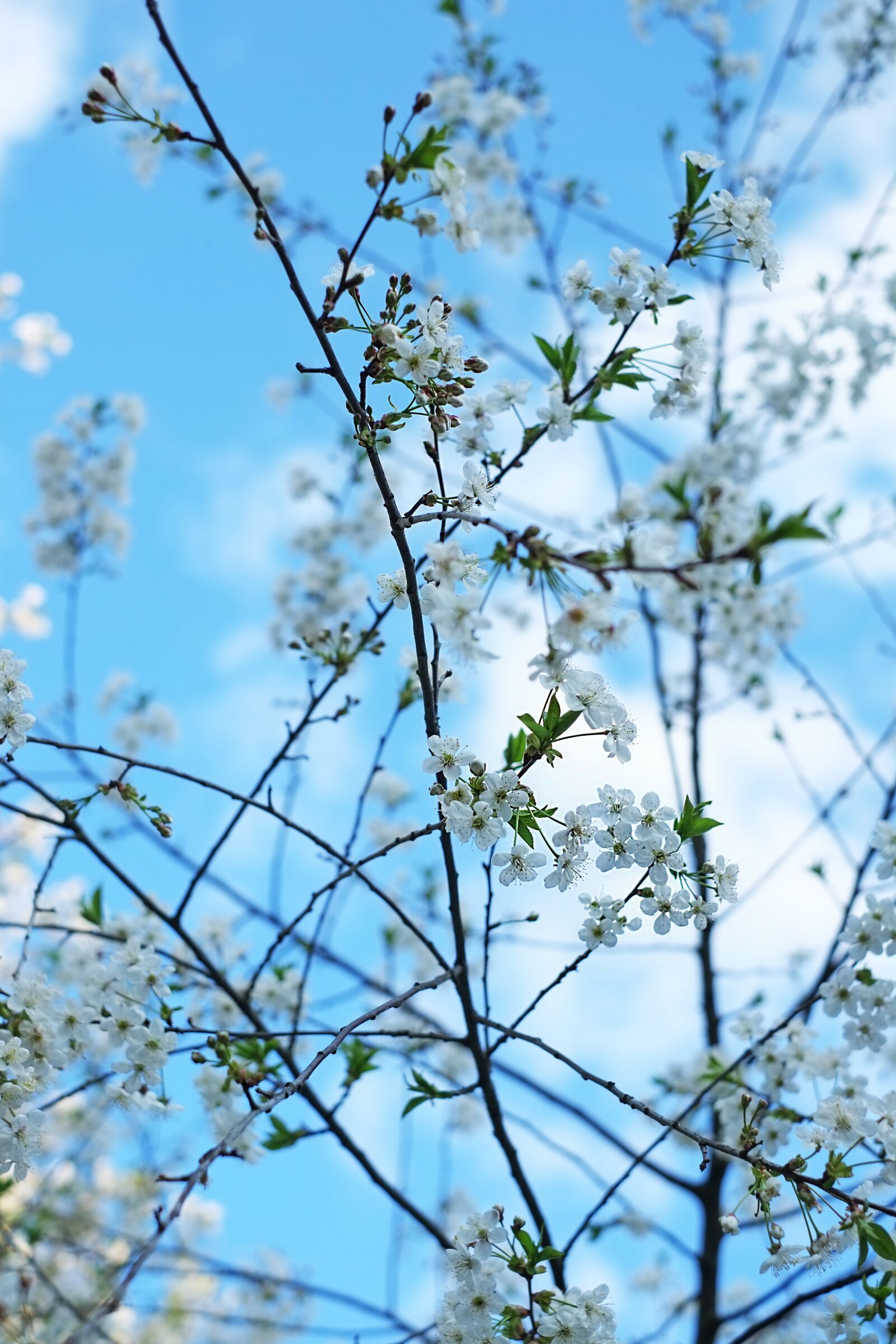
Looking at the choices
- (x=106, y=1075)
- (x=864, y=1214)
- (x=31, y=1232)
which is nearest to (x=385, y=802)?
(x=31, y=1232)

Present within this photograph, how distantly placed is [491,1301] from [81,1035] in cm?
120

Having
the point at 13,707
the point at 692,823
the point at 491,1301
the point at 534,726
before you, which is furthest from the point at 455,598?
the point at 491,1301

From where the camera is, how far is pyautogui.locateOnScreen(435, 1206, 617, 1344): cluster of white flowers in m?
2.17

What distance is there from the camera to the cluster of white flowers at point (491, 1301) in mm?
2168

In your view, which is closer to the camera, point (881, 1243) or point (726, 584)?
point (881, 1243)

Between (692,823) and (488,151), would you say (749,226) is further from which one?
(488,151)

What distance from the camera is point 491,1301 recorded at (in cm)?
221

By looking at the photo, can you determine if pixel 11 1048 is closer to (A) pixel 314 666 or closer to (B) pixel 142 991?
(B) pixel 142 991

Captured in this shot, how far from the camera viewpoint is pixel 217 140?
2279 millimetres

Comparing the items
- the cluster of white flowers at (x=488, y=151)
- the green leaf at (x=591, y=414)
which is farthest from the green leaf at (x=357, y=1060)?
the cluster of white flowers at (x=488, y=151)

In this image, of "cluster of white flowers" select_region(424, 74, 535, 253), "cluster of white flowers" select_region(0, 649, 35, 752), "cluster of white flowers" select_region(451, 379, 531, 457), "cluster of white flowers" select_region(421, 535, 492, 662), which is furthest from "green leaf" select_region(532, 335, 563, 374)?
"cluster of white flowers" select_region(424, 74, 535, 253)

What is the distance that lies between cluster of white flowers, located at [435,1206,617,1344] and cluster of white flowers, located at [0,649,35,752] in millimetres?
1437

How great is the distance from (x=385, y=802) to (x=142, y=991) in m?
3.37

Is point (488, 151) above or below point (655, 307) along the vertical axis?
above
